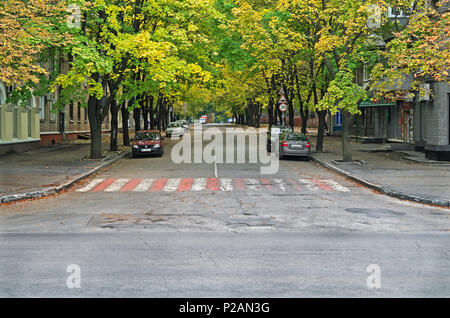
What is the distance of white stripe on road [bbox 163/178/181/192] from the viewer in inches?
685

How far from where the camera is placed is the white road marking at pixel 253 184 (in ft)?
57.8

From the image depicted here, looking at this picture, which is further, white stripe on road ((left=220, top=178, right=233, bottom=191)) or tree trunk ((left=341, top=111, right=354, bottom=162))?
tree trunk ((left=341, top=111, right=354, bottom=162))

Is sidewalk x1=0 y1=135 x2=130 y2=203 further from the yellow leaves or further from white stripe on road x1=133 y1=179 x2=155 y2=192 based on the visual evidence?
the yellow leaves

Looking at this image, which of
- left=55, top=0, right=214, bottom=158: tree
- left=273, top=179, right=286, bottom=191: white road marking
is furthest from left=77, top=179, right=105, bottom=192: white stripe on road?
left=273, top=179, right=286, bottom=191: white road marking

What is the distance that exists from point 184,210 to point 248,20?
62.0ft

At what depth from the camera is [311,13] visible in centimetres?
2639

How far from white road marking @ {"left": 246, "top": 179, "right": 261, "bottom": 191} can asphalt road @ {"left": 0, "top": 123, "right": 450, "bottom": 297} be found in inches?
3.8

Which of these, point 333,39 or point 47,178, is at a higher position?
point 333,39

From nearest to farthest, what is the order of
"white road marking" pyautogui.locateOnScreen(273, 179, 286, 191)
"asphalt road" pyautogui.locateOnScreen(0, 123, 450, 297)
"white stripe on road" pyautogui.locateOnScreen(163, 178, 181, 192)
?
"asphalt road" pyautogui.locateOnScreen(0, 123, 450, 297)
"white stripe on road" pyautogui.locateOnScreen(163, 178, 181, 192)
"white road marking" pyautogui.locateOnScreen(273, 179, 286, 191)

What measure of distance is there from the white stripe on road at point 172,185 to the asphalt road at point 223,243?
99 millimetres

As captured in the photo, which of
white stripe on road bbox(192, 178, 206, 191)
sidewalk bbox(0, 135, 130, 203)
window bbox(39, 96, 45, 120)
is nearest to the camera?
sidewalk bbox(0, 135, 130, 203)
